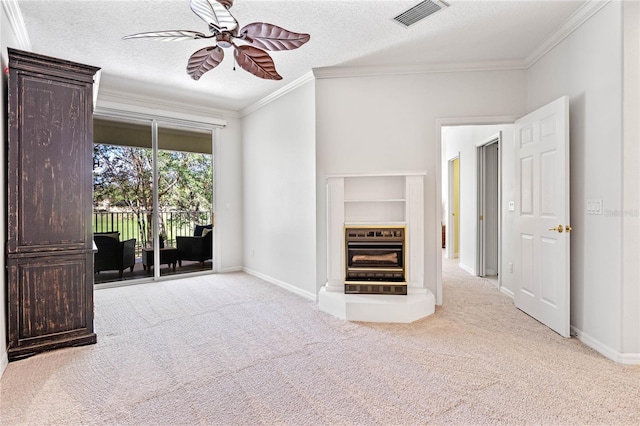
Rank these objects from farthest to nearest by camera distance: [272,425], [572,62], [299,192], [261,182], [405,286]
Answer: [261,182] < [299,192] < [405,286] < [572,62] < [272,425]

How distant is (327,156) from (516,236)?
86.3 inches

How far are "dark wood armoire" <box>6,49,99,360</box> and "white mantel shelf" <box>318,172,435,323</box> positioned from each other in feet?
7.25

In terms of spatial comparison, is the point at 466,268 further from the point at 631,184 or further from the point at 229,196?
the point at 229,196

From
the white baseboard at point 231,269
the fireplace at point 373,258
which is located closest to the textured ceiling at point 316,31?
the fireplace at point 373,258

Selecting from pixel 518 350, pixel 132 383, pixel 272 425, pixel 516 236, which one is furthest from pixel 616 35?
pixel 132 383

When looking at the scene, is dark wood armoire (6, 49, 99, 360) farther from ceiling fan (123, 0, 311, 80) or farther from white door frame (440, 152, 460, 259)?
white door frame (440, 152, 460, 259)

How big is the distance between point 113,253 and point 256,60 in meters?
3.76

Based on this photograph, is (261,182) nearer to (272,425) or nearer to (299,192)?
(299,192)

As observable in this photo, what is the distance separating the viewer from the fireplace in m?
3.68

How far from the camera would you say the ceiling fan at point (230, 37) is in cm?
221

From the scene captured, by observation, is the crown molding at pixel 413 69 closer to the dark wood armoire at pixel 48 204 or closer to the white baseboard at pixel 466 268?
the dark wood armoire at pixel 48 204

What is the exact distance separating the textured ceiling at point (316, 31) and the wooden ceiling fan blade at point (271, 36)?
0.51 metres

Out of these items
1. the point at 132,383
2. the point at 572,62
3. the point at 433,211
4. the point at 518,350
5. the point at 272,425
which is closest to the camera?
the point at 272,425

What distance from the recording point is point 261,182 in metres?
5.46
